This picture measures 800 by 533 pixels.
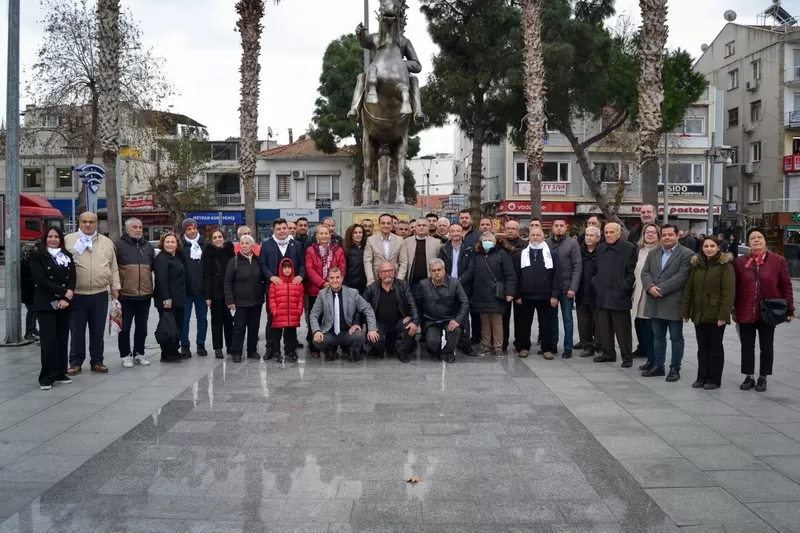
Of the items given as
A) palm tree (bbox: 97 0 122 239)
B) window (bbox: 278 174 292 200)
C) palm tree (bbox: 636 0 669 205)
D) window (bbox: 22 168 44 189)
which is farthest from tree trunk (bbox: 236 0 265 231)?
window (bbox: 22 168 44 189)

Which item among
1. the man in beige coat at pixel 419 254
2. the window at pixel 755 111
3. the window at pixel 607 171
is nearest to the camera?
the man in beige coat at pixel 419 254

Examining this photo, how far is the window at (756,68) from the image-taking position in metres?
43.9

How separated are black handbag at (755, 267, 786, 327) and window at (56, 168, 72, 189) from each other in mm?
47985

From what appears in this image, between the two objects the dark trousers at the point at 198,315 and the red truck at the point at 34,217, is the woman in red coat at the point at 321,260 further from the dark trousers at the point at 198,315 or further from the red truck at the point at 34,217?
the red truck at the point at 34,217

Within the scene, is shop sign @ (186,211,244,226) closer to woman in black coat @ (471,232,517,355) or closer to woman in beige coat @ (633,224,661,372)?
Answer: woman in black coat @ (471,232,517,355)

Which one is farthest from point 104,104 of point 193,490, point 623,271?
point 193,490

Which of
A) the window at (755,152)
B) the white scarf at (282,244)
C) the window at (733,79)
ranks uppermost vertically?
the window at (733,79)

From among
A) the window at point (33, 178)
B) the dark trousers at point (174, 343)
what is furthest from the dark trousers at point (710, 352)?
the window at point (33, 178)

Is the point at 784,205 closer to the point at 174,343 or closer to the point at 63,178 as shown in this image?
the point at 174,343

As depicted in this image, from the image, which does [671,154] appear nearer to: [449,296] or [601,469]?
[449,296]

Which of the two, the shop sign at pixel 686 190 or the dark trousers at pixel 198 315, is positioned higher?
the shop sign at pixel 686 190

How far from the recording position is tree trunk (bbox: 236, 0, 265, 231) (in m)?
18.6

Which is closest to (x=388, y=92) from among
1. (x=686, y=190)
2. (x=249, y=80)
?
(x=249, y=80)

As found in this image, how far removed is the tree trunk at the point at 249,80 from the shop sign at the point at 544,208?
79.3 ft
